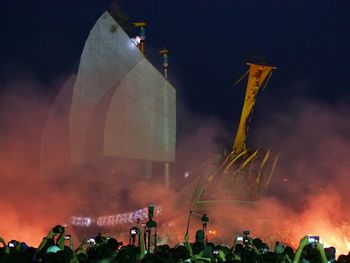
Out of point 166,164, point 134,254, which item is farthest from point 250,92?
point 134,254

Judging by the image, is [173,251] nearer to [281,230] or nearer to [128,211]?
[281,230]

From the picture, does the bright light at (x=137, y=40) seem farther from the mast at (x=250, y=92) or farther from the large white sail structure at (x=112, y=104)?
the mast at (x=250, y=92)

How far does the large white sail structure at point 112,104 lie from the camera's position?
86.0ft

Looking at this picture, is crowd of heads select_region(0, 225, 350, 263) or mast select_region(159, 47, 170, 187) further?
mast select_region(159, 47, 170, 187)

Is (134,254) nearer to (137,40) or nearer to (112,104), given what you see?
(112,104)

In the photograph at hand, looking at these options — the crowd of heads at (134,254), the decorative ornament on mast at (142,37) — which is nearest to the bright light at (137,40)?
the decorative ornament on mast at (142,37)

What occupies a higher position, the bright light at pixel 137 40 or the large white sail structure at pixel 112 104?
the bright light at pixel 137 40

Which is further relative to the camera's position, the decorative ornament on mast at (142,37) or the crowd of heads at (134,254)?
the decorative ornament on mast at (142,37)

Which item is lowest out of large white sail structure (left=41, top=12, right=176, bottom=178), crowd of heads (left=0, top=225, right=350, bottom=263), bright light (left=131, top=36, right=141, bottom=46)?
crowd of heads (left=0, top=225, right=350, bottom=263)

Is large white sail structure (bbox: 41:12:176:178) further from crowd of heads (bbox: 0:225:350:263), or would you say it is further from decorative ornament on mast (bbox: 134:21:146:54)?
crowd of heads (bbox: 0:225:350:263)

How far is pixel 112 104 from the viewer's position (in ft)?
86.9

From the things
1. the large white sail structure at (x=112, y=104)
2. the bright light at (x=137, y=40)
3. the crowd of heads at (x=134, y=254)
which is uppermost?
the bright light at (x=137, y=40)

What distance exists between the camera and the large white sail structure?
1032 inches

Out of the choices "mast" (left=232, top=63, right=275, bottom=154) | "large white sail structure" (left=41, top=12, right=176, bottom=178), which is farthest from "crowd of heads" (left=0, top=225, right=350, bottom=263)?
"large white sail structure" (left=41, top=12, right=176, bottom=178)
